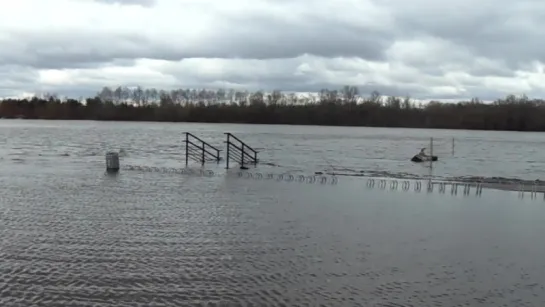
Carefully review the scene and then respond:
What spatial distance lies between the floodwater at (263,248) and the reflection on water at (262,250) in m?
0.04

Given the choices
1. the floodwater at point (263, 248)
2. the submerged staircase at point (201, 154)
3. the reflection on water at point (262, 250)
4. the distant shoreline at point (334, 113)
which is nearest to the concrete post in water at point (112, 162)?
the submerged staircase at point (201, 154)

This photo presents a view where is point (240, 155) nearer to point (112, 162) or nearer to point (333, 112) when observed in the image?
point (112, 162)

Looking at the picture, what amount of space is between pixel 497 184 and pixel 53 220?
2327 centimetres

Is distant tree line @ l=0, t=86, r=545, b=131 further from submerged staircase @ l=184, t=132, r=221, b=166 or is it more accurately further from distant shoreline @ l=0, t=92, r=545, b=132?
submerged staircase @ l=184, t=132, r=221, b=166

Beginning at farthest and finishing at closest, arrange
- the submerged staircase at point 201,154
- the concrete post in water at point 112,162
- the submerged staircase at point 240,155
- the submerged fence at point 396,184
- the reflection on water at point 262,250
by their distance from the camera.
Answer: the submerged staircase at point 201,154 < the submerged staircase at point 240,155 < the concrete post in water at point 112,162 < the submerged fence at point 396,184 < the reflection on water at point 262,250

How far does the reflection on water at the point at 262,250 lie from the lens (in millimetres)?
10797

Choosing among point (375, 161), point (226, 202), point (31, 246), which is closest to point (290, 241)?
point (31, 246)

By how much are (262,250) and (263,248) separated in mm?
220

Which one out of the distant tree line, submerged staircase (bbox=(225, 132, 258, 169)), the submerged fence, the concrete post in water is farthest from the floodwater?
the distant tree line

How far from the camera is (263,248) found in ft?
47.4

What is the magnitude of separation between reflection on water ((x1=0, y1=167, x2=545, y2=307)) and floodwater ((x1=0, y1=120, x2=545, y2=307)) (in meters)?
0.04

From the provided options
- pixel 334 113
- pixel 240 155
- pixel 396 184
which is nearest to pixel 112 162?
pixel 396 184

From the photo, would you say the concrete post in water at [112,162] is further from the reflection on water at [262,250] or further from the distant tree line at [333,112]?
the distant tree line at [333,112]

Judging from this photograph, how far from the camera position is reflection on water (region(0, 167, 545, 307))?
10797 millimetres
